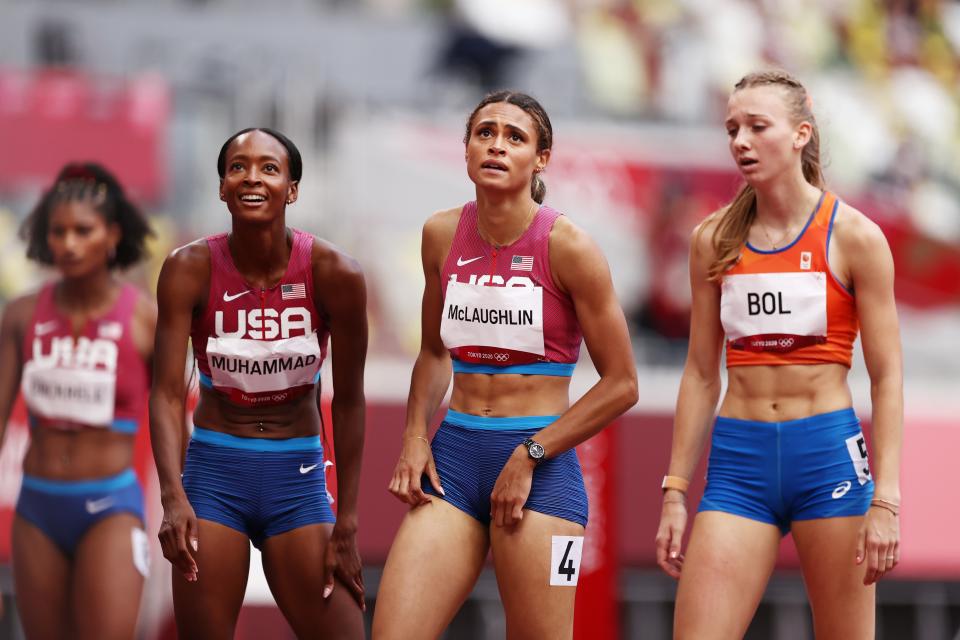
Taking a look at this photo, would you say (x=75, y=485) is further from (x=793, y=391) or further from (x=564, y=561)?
(x=793, y=391)

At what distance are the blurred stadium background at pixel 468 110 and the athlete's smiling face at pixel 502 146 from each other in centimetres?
689

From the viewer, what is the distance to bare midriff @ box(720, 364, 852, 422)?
417 centimetres

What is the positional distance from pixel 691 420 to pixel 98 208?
8.88 ft

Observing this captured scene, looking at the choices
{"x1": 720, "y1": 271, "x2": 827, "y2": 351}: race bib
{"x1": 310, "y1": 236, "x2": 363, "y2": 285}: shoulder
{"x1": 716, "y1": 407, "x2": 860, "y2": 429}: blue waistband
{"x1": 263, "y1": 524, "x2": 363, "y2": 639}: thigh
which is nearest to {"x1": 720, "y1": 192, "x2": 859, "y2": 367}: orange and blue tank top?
{"x1": 720, "y1": 271, "x2": 827, "y2": 351}: race bib

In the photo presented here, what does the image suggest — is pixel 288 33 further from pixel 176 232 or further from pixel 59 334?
pixel 59 334

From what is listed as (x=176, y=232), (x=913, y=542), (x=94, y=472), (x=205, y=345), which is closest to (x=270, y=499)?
(x=205, y=345)

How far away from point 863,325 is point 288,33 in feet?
36.7

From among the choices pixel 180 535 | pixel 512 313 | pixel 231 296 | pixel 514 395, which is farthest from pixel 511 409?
pixel 180 535

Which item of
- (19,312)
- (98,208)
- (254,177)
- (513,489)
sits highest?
(98,208)

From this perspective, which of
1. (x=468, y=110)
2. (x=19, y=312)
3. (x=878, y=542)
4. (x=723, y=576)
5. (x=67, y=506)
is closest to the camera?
(x=878, y=542)

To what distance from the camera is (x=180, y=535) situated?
4.17 meters

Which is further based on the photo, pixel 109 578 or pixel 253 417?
pixel 109 578

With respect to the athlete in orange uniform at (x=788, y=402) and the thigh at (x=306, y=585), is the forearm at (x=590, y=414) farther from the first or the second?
the thigh at (x=306, y=585)

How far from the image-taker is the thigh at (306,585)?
438 cm
